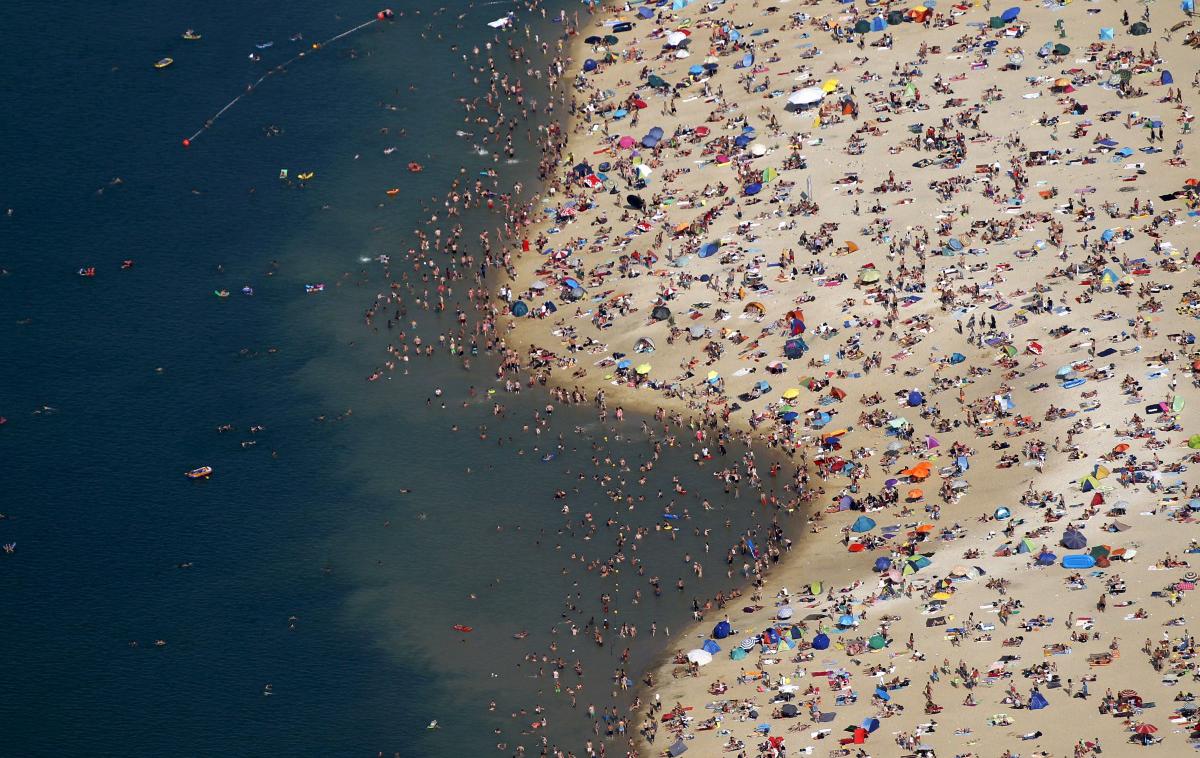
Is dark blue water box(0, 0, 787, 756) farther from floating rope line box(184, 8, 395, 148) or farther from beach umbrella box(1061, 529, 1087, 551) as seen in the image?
beach umbrella box(1061, 529, 1087, 551)

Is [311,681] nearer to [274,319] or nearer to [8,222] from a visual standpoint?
[274,319]

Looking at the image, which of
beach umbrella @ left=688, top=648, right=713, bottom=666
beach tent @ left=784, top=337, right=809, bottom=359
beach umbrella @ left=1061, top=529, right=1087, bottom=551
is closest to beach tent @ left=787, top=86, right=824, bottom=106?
beach tent @ left=784, top=337, right=809, bottom=359

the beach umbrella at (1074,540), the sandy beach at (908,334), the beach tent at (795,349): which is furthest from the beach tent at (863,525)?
the beach tent at (795,349)

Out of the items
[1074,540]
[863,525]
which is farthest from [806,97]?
[1074,540]

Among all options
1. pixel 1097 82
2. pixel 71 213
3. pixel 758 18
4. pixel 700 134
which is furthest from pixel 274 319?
pixel 1097 82

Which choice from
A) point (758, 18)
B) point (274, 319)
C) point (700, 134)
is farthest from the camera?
point (758, 18)
